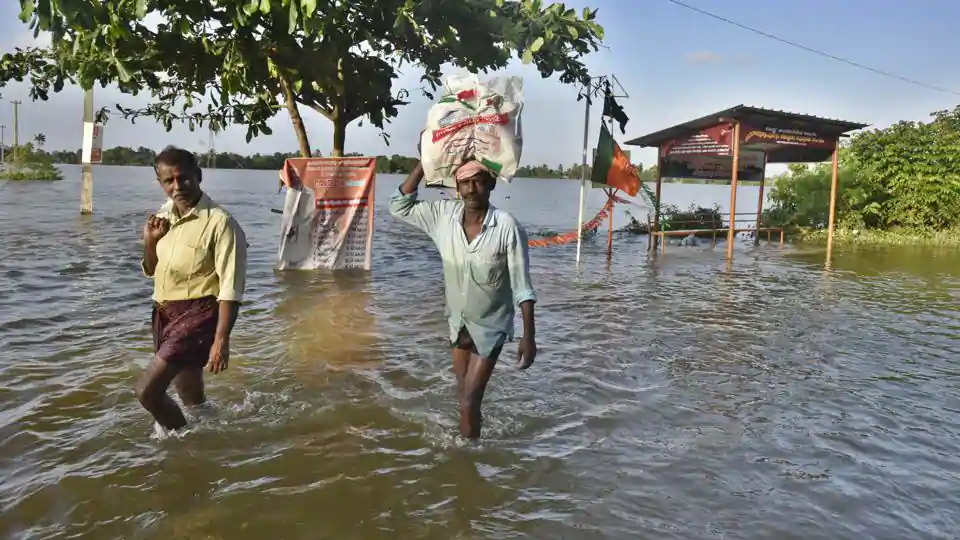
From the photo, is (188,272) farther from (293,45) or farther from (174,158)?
(293,45)

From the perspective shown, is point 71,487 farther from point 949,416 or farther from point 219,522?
point 949,416

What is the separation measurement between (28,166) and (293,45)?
187 feet

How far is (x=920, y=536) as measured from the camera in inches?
141

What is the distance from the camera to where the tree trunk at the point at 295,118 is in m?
9.02

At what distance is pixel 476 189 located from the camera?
13.0 ft

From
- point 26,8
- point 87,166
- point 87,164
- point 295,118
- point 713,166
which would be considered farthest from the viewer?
point 87,166

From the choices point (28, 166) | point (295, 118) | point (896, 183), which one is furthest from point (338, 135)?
point (28, 166)

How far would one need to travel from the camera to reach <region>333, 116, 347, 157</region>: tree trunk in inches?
376

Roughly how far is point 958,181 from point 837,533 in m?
21.1

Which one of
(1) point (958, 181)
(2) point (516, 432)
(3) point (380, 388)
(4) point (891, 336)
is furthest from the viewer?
(1) point (958, 181)

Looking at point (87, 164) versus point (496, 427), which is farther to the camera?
point (87, 164)

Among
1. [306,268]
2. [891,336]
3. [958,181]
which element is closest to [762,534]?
[891,336]

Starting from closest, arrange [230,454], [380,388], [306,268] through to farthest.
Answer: [230,454]
[380,388]
[306,268]

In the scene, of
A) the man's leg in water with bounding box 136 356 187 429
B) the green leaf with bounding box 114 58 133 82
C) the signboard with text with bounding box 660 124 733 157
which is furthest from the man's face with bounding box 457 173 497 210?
the signboard with text with bounding box 660 124 733 157
